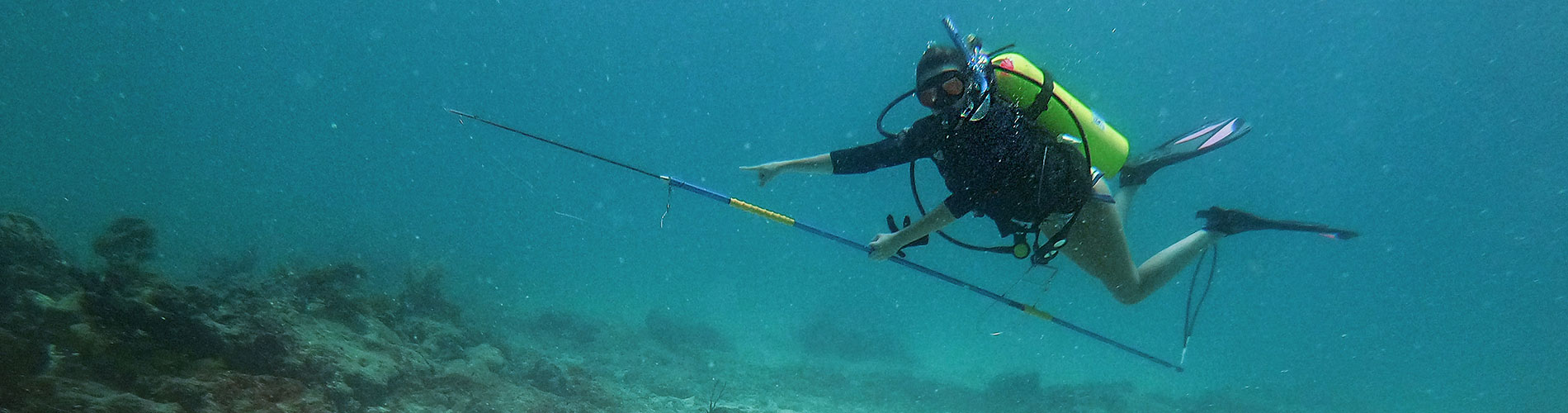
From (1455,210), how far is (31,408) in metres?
111

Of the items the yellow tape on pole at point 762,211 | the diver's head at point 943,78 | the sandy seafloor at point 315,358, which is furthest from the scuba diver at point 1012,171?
the sandy seafloor at point 315,358

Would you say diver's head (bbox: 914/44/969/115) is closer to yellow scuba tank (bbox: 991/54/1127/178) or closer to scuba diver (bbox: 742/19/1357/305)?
scuba diver (bbox: 742/19/1357/305)

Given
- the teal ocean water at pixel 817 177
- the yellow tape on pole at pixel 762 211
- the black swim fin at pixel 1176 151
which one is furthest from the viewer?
the teal ocean water at pixel 817 177

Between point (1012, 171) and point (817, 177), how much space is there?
265 ft

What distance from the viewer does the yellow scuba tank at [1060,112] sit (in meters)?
3.79

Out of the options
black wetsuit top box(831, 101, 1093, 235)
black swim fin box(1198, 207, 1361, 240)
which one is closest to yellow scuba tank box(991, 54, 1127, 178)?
black wetsuit top box(831, 101, 1093, 235)

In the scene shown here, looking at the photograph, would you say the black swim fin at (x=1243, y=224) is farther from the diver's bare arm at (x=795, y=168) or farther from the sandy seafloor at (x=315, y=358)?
the sandy seafloor at (x=315, y=358)

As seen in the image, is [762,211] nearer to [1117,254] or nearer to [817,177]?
[1117,254]

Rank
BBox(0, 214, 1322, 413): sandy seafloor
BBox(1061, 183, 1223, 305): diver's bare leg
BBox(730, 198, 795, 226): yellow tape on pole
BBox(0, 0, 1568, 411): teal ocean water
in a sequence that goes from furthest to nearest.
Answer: BBox(0, 0, 1568, 411): teal ocean water, BBox(1061, 183, 1223, 305): diver's bare leg, BBox(730, 198, 795, 226): yellow tape on pole, BBox(0, 214, 1322, 413): sandy seafloor

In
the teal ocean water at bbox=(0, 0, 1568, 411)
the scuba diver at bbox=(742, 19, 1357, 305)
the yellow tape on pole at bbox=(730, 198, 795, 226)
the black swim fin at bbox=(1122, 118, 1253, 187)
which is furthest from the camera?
the teal ocean water at bbox=(0, 0, 1568, 411)

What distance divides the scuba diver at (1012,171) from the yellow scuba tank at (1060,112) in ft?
0.06

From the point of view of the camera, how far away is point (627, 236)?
71750 millimetres

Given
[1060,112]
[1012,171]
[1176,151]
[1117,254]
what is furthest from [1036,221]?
[1176,151]

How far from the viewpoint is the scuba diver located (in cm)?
344
